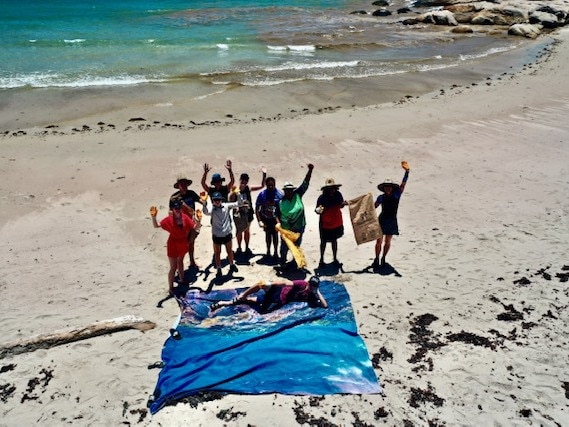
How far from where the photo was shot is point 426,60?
96.4 ft

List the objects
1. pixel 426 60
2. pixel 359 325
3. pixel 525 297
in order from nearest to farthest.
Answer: pixel 359 325
pixel 525 297
pixel 426 60

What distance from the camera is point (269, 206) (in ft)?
29.1

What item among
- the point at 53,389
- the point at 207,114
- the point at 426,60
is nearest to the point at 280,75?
the point at 207,114

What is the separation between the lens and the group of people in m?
8.39

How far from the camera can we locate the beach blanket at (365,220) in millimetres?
8891

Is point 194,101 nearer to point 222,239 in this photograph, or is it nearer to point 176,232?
point 222,239

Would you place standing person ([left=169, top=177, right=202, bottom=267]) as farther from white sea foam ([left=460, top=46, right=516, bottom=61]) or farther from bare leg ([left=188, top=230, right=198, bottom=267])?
white sea foam ([left=460, top=46, right=516, bottom=61])

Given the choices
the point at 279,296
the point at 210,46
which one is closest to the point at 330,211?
the point at 279,296

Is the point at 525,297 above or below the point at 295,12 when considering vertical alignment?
below

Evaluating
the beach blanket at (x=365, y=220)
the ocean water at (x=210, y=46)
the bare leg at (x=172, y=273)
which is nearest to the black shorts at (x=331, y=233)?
the beach blanket at (x=365, y=220)

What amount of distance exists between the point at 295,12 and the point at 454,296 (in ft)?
155

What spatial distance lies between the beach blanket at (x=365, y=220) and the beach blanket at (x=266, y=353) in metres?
1.44

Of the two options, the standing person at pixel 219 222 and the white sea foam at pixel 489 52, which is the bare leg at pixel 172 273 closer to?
the standing person at pixel 219 222

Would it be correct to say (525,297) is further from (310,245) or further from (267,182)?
(267,182)
